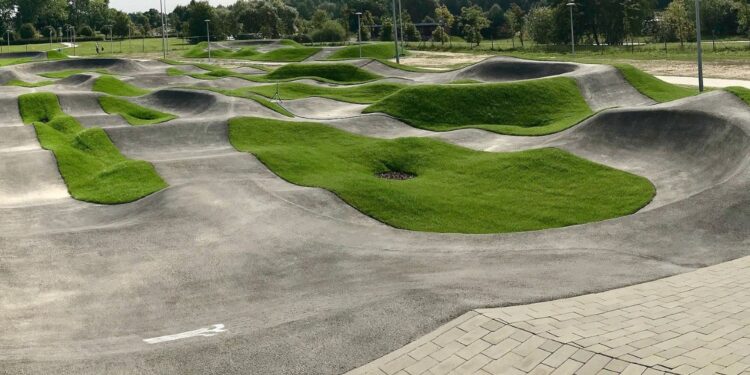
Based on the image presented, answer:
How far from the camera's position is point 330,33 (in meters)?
141

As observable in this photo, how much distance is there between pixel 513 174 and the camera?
27.6 m

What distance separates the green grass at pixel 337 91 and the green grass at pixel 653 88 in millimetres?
16383

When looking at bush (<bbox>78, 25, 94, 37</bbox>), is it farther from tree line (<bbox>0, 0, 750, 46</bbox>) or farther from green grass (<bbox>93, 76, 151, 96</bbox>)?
green grass (<bbox>93, 76, 151, 96</bbox>)

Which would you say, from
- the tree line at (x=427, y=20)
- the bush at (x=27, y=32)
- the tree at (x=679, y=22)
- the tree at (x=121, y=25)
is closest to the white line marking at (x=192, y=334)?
the tree at (x=679, y=22)

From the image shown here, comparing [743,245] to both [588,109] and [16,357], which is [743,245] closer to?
[16,357]

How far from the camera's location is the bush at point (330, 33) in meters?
140

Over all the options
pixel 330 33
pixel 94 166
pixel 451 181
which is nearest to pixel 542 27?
pixel 330 33

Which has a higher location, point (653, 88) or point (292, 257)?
point (653, 88)

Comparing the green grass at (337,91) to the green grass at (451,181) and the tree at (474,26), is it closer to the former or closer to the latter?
the green grass at (451,181)

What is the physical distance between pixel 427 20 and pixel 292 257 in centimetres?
15061

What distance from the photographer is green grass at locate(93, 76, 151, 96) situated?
61.1m

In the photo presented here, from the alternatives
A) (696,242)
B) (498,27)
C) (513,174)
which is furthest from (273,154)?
(498,27)

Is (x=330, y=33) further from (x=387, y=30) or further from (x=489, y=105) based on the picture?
(x=489, y=105)

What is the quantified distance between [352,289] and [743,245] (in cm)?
1051
